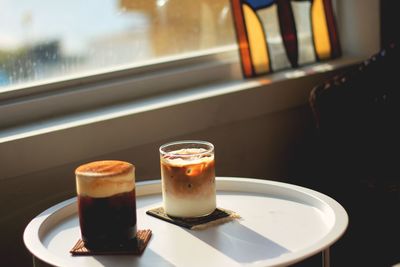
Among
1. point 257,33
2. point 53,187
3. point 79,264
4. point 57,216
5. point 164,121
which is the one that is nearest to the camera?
point 79,264

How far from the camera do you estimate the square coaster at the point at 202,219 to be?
1265mm

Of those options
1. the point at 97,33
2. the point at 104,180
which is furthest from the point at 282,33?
Answer: the point at 104,180

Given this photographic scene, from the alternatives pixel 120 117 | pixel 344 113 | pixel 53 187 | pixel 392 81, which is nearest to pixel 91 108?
pixel 120 117

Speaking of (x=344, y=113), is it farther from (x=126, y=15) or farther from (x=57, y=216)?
(x=57, y=216)

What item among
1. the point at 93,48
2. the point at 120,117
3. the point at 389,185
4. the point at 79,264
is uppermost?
the point at 93,48

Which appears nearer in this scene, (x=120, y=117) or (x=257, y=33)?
(x=120, y=117)

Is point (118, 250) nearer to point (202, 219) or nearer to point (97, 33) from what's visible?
point (202, 219)

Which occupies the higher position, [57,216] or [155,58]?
[155,58]

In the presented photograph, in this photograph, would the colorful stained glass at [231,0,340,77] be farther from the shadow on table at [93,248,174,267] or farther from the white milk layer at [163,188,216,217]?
the shadow on table at [93,248,174,267]

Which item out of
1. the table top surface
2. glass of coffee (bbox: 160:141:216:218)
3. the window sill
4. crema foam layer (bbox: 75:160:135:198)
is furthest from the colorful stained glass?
crema foam layer (bbox: 75:160:135:198)

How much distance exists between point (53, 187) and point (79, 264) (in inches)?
21.9

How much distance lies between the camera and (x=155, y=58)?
206 centimetres

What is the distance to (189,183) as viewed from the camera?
4.10 ft

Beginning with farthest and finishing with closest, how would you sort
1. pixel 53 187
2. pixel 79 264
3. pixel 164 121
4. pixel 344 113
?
pixel 344 113 → pixel 164 121 → pixel 53 187 → pixel 79 264
